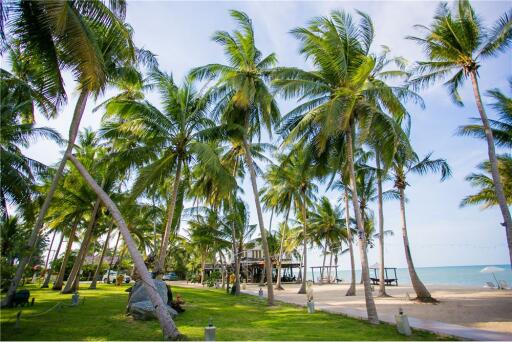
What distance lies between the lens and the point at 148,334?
854cm

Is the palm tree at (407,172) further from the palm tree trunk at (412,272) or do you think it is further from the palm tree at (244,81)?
the palm tree at (244,81)

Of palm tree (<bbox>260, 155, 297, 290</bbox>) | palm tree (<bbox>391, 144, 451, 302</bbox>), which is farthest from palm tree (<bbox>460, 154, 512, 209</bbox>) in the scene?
palm tree (<bbox>260, 155, 297, 290</bbox>)

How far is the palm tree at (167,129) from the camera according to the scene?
45.8 ft

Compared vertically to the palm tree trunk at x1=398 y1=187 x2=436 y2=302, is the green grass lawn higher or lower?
lower

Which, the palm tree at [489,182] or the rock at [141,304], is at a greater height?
the palm tree at [489,182]

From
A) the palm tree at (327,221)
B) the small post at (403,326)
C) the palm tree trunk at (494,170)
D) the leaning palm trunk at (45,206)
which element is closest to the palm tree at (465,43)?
the palm tree trunk at (494,170)

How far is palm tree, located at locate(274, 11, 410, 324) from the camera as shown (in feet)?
38.1

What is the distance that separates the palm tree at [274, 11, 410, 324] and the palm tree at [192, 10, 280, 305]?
8.70 ft

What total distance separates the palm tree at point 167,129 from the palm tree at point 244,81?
116cm

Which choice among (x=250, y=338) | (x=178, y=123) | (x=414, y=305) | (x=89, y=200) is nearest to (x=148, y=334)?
(x=250, y=338)

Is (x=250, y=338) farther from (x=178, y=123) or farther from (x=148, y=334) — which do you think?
(x=178, y=123)

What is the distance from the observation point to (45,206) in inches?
404

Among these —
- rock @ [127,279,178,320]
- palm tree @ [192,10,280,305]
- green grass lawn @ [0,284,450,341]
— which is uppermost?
palm tree @ [192,10,280,305]

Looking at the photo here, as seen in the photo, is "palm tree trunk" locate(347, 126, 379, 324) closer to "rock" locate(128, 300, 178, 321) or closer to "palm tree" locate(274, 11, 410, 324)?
"palm tree" locate(274, 11, 410, 324)
